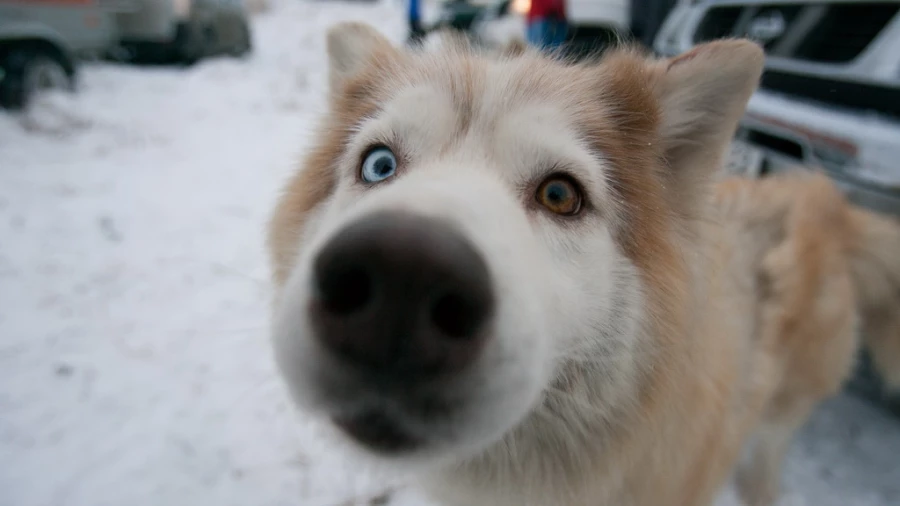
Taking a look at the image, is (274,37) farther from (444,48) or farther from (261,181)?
(444,48)

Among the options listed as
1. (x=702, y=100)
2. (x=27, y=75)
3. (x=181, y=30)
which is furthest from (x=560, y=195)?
(x=181, y=30)

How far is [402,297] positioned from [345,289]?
12 centimetres

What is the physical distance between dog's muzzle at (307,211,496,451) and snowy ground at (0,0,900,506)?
1798 millimetres

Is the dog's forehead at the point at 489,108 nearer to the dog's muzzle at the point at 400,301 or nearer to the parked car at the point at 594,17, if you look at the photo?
the dog's muzzle at the point at 400,301

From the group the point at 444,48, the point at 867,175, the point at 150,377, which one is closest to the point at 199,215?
the point at 150,377

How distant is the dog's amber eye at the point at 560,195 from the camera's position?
5.02 ft

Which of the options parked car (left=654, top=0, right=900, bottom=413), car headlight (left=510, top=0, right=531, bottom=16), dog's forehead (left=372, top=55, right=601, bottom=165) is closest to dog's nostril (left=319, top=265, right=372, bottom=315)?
dog's forehead (left=372, top=55, right=601, bottom=165)

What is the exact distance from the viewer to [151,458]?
2.85m

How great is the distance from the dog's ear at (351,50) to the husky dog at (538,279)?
13mm

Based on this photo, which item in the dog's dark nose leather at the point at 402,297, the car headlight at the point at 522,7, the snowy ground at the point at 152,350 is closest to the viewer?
the dog's dark nose leather at the point at 402,297

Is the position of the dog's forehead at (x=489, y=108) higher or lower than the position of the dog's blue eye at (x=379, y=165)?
higher

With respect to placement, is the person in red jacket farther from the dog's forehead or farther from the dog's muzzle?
the dog's muzzle

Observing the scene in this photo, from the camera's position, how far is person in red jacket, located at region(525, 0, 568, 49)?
525 cm

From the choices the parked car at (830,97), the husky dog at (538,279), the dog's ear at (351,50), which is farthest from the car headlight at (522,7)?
the husky dog at (538,279)
